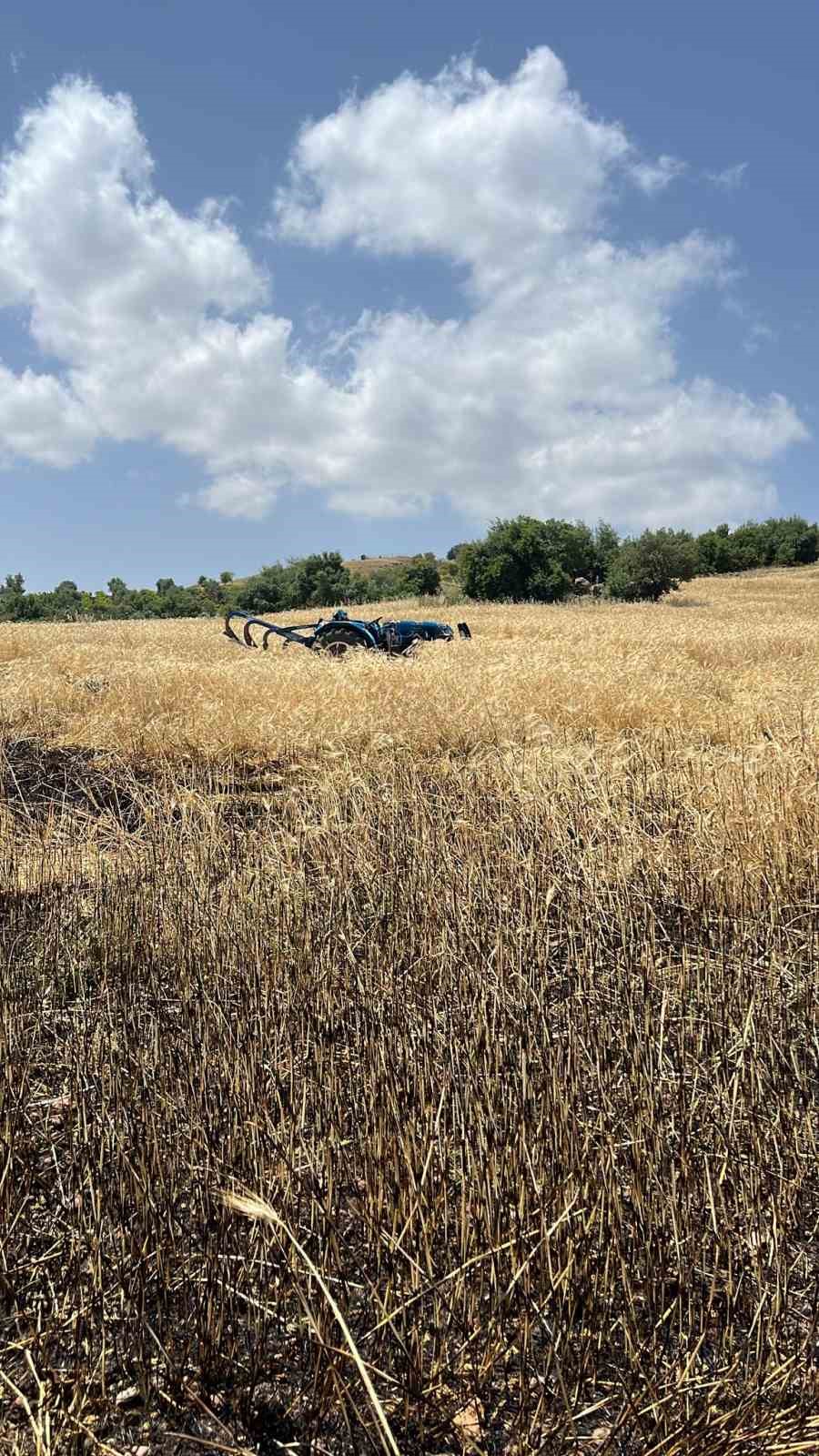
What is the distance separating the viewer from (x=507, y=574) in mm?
48906

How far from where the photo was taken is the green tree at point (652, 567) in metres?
48.2

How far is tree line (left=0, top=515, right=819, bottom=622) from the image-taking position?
4891 centimetres

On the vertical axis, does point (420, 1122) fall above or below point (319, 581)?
below

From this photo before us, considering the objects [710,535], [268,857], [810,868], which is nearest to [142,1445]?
[268,857]

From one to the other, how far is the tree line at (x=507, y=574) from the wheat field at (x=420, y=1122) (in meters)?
40.9

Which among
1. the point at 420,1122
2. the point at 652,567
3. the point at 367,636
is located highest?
the point at 652,567

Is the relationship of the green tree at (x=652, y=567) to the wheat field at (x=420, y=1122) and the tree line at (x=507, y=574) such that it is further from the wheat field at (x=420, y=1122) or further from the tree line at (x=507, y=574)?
the wheat field at (x=420, y=1122)

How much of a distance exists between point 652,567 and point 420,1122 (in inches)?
1929

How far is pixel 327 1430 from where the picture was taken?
1523mm

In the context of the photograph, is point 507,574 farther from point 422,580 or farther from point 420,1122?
point 420,1122

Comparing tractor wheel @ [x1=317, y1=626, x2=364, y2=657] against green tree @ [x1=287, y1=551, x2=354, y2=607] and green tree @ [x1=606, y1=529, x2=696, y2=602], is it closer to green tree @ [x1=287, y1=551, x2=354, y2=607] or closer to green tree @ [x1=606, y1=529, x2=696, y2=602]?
green tree @ [x1=606, y1=529, x2=696, y2=602]

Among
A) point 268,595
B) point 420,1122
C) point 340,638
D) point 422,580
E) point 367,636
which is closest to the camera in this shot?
point 420,1122

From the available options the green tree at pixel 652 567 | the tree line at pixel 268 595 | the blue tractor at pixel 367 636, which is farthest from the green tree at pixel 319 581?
the blue tractor at pixel 367 636

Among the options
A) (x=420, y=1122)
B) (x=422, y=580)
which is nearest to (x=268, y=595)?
(x=422, y=580)
